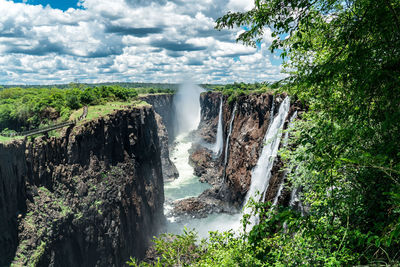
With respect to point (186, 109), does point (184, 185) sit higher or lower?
lower

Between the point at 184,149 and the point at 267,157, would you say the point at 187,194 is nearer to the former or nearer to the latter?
the point at 267,157

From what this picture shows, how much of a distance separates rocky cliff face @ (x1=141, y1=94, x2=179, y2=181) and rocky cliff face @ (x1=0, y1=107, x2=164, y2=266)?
2146 cm

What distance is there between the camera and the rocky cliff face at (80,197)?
19016 mm

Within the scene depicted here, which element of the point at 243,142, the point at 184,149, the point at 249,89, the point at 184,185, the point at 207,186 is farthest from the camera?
the point at 184,149

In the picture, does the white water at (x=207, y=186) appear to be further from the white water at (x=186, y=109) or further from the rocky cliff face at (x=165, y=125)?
the white water at (x=186, y=109)

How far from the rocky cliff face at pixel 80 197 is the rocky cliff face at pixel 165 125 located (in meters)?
21.5

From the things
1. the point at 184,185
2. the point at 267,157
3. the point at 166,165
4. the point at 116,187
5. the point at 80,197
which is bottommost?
the point at 184,185

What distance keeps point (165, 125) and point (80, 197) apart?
70.3 m

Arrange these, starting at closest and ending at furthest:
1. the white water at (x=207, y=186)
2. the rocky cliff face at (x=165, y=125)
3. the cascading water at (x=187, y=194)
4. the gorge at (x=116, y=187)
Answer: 1. the gorge at (x=116, y=187)
2. the white water at (x=207, y=186)
3. the cascading water at (x=187, y=194)
4. the rocky cliff face at (x=165, y=125)

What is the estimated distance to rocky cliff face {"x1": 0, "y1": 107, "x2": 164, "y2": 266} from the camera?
1902 cm

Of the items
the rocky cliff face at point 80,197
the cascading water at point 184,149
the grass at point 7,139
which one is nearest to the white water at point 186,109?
the cascading water at point 184,149

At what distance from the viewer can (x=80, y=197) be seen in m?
24.7

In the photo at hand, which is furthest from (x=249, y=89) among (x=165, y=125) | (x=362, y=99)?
(x=362, y=99)

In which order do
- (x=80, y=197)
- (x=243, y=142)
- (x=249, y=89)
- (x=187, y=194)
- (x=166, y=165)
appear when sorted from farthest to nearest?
(x=249, y=89)
(x=166, y=165)
(x=187, y=194)
(x=243, y=142)
(x=80, y=197)
